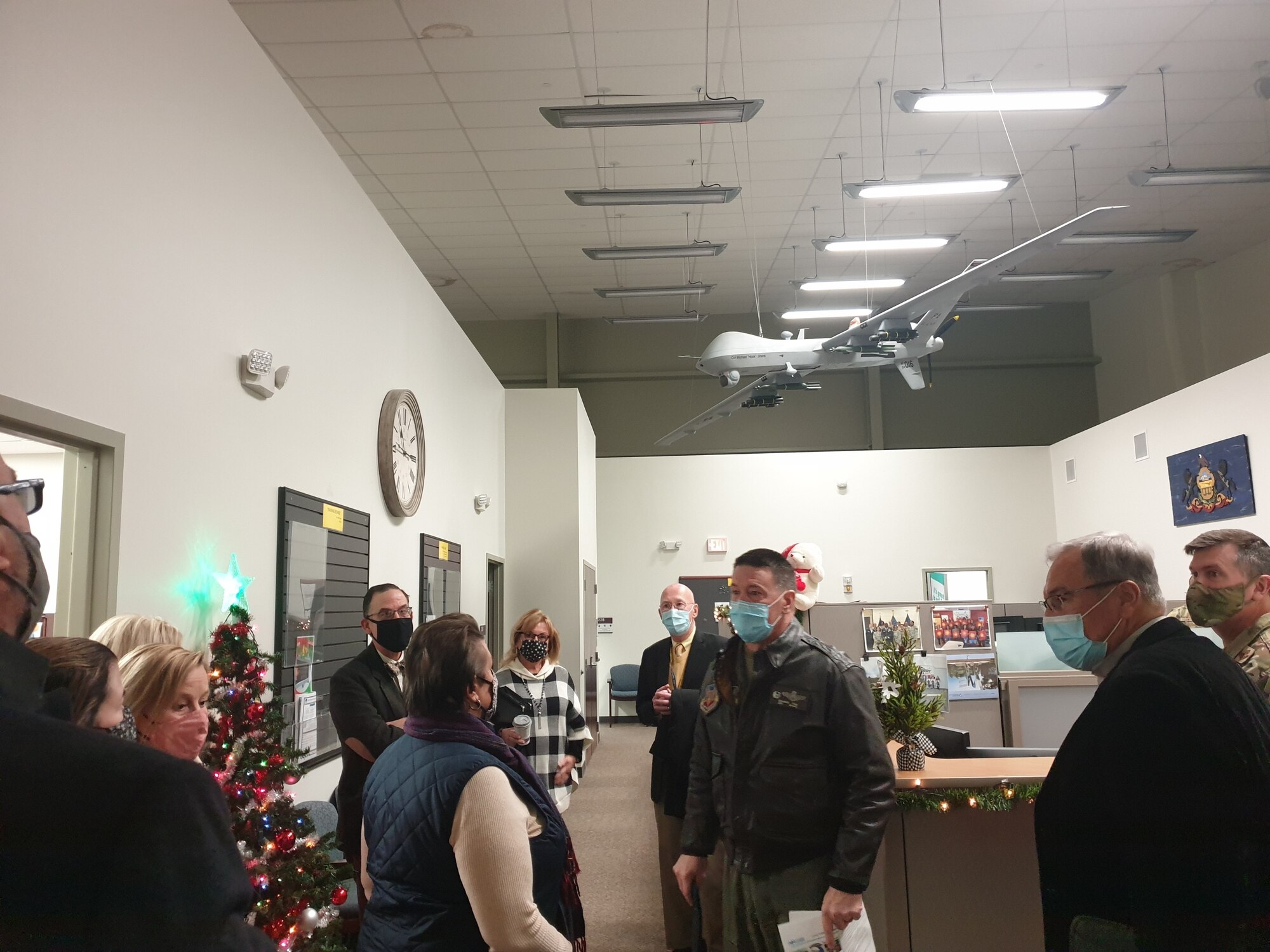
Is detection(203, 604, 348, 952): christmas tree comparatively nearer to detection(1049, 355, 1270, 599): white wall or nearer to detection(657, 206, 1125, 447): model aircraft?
detection(657, 206, 1125, 447): model aircraft

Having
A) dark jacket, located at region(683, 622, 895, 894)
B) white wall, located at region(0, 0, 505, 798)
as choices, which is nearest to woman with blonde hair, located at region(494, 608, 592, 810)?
white wall, located at region(0, 0, 505, 798)

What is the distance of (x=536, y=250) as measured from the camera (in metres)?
11.7

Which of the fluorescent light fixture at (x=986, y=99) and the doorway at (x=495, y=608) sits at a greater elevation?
the fluorescent light fixture at (x=986, y=99)

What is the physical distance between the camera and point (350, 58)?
726 cm

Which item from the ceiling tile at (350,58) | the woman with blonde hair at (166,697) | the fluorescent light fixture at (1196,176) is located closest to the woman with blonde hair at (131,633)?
the woman with blonde hair at (166,697)

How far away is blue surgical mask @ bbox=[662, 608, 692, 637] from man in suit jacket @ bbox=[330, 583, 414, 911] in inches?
56.3

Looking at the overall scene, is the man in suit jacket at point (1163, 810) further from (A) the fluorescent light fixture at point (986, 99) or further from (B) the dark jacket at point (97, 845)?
(A) the fluorescent light fixture at point (986, 99)

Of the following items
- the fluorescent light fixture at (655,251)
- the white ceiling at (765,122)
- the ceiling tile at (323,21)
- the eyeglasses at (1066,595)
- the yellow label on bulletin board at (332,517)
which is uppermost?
the white ceiling at (765,122)

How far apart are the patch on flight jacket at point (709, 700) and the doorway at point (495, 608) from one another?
6.79 m

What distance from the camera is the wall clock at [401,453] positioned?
5.82 metres

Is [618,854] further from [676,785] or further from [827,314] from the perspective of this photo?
[827,314]

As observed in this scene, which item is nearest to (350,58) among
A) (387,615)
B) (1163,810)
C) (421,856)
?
(387,615)

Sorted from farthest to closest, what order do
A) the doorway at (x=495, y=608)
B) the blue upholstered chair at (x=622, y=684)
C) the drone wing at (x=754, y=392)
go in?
the blue upholstered chair at (x=622, y=684) < the drone wing at (x=754, y=392) < the doorway at (x=495, y=608)

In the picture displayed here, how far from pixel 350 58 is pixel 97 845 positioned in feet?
25.3
